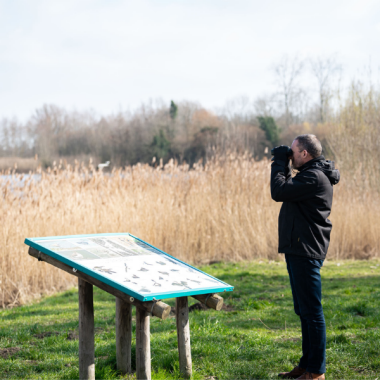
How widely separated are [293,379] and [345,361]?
0.65 m

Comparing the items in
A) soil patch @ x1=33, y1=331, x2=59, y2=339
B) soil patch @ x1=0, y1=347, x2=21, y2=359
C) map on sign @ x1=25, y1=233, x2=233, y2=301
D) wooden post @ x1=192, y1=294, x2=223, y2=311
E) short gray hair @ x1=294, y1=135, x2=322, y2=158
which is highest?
short gray hair @ x1=294, y1=135, x2=322, y2=158

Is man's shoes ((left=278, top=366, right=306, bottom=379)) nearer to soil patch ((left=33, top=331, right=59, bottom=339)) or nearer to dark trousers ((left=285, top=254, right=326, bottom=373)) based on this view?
dark trousers ((left=285, top=254, right=326, bottom=373))

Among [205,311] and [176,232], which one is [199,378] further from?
[176,232]

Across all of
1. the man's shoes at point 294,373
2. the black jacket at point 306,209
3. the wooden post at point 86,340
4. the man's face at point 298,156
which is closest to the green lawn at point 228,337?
the man's shoes at point 294,373

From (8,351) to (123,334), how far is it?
1516 millimetres

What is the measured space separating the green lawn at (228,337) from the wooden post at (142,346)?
0.42m

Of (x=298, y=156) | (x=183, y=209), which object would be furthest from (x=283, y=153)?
(x=183, y=209)

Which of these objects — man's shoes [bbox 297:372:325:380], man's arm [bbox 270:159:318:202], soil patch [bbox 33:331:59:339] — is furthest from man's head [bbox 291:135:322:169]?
soil patch [bbox 33:331:59:339]

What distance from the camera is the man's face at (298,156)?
3.25 metres

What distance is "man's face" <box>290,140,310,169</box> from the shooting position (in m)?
3.25

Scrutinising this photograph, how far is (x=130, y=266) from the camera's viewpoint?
309 centimetres

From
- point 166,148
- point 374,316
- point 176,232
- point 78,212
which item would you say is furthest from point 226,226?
point 166,148

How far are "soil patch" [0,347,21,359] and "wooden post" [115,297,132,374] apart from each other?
4.25 feet

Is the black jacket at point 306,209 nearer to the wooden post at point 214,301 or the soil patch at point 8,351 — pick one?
the wooden post at point 214,301
